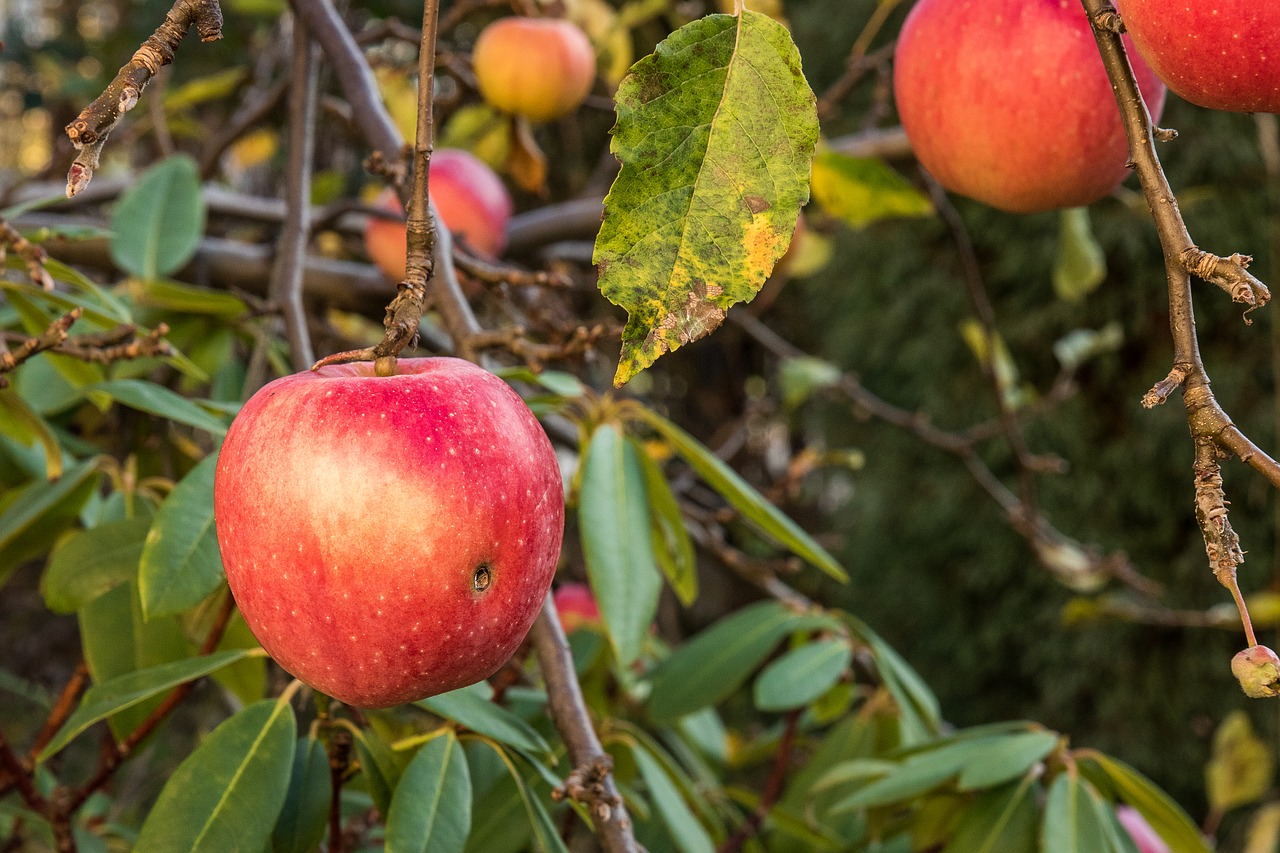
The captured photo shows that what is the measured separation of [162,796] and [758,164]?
38 cm

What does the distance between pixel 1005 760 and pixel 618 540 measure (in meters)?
0.28

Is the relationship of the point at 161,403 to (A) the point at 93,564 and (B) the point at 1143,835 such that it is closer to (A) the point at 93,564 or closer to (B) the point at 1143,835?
(A) the point at 93,564

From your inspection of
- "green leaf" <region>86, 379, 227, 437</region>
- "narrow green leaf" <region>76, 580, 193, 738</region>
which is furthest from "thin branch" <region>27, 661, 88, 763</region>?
"green leaf" <region>86, 379, 227, 437</region>

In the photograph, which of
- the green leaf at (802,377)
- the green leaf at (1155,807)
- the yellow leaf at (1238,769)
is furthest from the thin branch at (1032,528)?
the green leaf at (1155,807)

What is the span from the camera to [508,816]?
26.9 inches

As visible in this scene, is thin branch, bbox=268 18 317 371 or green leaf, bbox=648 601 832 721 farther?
green leaf, bbox=648 601 832 721

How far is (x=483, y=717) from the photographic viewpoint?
0.55 metres

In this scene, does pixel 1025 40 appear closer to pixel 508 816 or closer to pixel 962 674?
pixel 508 816

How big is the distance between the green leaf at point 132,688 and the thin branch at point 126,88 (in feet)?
0.94

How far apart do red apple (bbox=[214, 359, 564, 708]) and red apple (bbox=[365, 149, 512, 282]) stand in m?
0.82

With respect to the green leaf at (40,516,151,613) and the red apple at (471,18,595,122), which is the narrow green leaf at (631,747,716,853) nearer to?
the green leaf at (40,516,151,613)

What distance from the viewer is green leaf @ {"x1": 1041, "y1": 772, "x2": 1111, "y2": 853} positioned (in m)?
0.66

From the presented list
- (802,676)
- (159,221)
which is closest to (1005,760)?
(802,676)

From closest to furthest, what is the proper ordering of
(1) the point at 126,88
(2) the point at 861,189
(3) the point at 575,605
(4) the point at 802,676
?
(1) the point at 126,88 → (4) the point at 802,676 → (2) the point at 861,189 → (3) the point at 575,605
